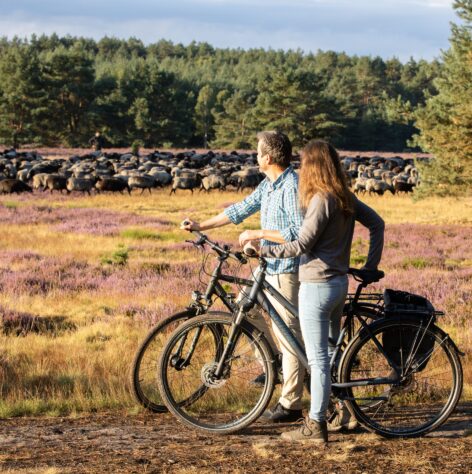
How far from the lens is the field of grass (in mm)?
7934

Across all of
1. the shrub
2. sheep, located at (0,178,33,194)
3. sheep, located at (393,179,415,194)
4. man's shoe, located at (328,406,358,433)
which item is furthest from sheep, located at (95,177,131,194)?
man's shoe, located at (328,406,358,433)

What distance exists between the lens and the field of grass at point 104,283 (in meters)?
7.93

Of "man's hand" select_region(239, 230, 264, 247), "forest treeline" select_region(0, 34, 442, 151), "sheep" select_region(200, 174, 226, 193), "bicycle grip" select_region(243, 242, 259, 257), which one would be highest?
"forest treeline" select_region(0, 34, 442, 151)

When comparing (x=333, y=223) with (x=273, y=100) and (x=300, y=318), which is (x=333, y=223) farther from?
(x=273, y=100)

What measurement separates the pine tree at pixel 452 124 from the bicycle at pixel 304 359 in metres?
17.5

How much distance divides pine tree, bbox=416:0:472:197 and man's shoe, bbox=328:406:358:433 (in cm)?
1766

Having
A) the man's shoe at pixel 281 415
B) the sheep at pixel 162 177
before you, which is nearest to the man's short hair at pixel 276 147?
the man's shoe at pixel 281 415

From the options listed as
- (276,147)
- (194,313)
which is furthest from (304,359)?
(276,147)

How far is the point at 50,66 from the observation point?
9275 cm

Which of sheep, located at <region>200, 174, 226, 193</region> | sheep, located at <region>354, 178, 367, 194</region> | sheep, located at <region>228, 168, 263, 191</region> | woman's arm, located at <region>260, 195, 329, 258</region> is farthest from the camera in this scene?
sheep, located at <region>354, 178, 367, 194</region>

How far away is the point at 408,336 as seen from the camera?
18.9 feet

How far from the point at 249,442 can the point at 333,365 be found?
825mm

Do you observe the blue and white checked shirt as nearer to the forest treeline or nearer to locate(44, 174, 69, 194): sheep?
locate(44, 174, 69, 194): sheep

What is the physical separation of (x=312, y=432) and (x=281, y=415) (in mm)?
615
